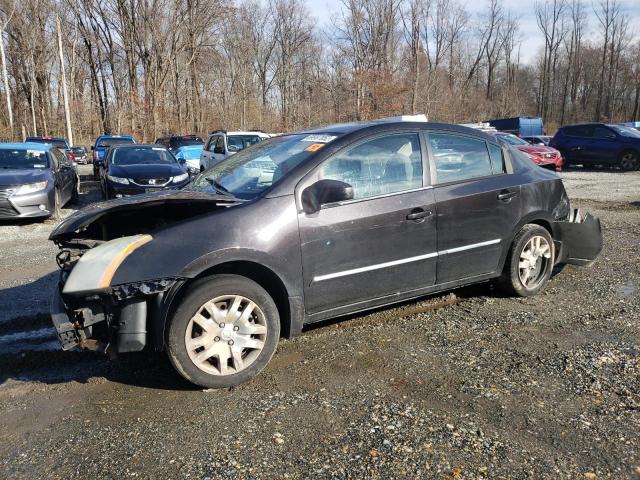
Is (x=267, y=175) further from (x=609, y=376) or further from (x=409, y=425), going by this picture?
(x=609, y=376)

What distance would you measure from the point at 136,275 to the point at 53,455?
1025mm

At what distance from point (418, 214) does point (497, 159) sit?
1.22m

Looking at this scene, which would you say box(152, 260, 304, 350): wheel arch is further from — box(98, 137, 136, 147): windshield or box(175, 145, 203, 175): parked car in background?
box(98, 137, 136, 147): windshield

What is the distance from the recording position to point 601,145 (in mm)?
20156

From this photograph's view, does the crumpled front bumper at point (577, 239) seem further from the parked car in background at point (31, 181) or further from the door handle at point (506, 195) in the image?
the parked car in background at point (31, 181)

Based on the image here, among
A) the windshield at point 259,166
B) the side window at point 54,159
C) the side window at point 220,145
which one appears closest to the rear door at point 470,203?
the windshield at point 259,166

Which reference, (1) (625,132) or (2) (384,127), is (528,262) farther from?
(1) (625,132)

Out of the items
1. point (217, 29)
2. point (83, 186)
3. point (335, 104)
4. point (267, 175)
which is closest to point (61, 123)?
point (217, 29)

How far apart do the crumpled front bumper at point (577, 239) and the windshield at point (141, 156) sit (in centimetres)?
957

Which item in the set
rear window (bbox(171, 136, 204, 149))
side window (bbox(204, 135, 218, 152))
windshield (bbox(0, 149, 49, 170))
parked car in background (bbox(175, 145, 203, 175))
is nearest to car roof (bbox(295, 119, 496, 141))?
windshield (bbox(0, 149, 49, 170))

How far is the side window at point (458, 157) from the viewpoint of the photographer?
4.27m

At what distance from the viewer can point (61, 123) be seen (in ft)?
146

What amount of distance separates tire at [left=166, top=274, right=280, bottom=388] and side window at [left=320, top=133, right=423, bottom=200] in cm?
103

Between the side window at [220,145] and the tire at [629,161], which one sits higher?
the side window at [220,145]
